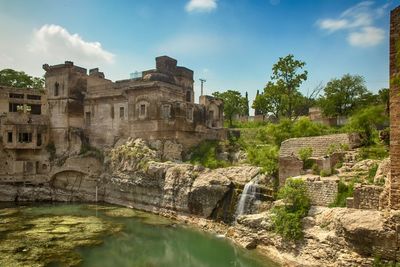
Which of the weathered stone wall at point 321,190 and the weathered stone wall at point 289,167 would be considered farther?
the weathered stone wall at point 289,167

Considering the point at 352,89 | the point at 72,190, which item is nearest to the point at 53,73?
the point at 72,190

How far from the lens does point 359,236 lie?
10.8 meters

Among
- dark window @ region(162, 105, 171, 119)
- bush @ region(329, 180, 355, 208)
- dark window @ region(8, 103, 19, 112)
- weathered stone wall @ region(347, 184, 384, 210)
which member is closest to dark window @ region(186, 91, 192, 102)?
dark window @ region(162, 105, 171, 119)

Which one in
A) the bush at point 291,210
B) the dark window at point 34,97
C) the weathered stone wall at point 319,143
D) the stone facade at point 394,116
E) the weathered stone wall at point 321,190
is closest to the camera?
the stone facade at point 394,116

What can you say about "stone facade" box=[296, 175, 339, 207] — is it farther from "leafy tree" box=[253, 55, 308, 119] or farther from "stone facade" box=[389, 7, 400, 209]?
"leafy tree" box=[253, 55, 308, 119]

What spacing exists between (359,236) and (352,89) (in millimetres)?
20984

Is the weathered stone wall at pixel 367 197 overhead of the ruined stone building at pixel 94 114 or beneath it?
beneath

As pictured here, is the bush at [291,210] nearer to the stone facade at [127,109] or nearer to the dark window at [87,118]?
the stone facade at [127,109]

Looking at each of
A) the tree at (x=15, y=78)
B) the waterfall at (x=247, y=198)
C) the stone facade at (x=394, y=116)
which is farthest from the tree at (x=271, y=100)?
the tree at (x=15, y=78)

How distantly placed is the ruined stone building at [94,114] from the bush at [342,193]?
13715 millimetres

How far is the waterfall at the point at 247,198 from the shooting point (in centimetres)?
1702

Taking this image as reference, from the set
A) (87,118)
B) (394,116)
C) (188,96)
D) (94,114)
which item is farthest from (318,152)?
(87,118)

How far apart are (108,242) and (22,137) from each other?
15534 millimetres

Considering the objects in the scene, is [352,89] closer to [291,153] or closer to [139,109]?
[291,153]
